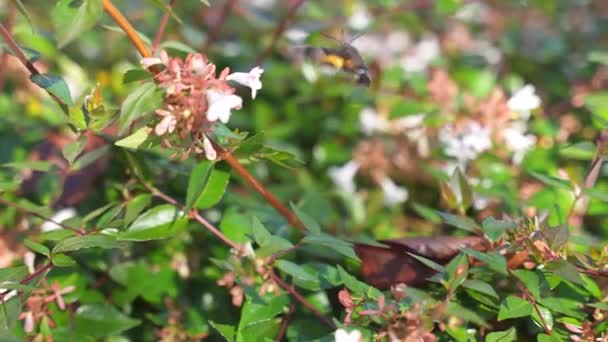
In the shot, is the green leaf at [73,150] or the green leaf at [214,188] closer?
the green leaf at [73,150]

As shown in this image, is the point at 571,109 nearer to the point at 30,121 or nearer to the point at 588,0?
the point at 588,0

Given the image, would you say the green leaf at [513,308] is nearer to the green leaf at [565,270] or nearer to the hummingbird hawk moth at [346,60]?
the green leaf at [565,270]

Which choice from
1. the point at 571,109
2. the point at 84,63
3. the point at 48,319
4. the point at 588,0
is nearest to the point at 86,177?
the point at 48,319

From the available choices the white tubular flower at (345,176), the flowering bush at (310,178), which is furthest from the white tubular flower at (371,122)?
the white tubular flower at (345,176)

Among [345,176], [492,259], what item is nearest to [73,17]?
[492,259]

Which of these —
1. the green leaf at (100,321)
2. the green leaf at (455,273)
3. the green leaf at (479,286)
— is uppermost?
the green leaf at (455,273)

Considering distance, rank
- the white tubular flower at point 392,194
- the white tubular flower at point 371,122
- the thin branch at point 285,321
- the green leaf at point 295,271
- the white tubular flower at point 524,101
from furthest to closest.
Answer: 1. the white tubular flower at point 371,122
2. the white tubular flower at point 392,194
3. the white tubular flower at point 524,101
4. the thin branch at point 285,321
5. the green leaf at point 295,271

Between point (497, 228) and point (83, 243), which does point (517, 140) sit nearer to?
point (497, 228)

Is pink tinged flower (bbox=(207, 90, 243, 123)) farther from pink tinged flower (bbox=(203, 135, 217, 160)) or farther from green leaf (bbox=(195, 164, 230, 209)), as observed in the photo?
green leaf (bbox=(195, 164, 230, 209))
